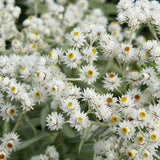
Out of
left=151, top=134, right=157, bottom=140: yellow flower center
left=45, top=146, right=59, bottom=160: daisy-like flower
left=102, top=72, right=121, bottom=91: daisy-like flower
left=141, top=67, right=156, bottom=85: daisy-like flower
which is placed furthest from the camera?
left=45, top=146, right=59, bottom=160: daisy-like flower

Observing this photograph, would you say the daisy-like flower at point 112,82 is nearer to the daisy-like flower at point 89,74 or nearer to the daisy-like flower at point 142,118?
the daisy-like flower at point 89,74

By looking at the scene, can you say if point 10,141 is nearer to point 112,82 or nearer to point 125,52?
point 112,82

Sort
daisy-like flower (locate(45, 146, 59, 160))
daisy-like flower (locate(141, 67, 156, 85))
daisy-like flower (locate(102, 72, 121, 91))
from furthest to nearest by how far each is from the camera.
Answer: daisy-like flower (locate(45, 146, 59, 160))
daisy-like flower (locate(102, 72, 121, 91))
daisy-like flower (locate(141, 67, 156, 85))

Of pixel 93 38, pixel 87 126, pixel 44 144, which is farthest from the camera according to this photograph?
pixel 44 144

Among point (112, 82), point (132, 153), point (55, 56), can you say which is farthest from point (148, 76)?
point (55, 56)

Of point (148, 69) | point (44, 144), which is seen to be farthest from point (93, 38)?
point (44, 144)

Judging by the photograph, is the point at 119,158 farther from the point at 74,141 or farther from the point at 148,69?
the point at 148,69

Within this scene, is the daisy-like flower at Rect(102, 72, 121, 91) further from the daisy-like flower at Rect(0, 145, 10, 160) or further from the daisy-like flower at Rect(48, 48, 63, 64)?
the daisy-like flower at Rect(0, 145, 10, 160)

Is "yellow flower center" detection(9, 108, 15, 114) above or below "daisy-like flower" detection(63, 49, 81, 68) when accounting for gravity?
below

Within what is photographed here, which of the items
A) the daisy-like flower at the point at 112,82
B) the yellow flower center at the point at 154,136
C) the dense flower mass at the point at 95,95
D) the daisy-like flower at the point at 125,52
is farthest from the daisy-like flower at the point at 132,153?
the daisy-like flower at the point at 125,52

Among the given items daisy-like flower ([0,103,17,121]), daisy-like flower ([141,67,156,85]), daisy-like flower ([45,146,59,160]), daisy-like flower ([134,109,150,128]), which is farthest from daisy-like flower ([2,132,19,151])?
daisy-like flower ([141,67,156,85])

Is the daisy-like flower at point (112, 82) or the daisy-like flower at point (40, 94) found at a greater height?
the daisy-like flower at point (112, 82)
